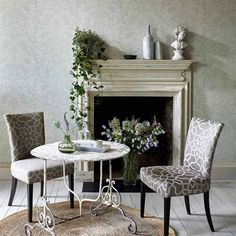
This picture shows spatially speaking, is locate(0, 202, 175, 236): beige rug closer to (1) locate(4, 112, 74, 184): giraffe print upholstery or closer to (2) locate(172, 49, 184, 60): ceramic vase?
(1) locate(4, 112, 74, 184): giraffe print upholstery

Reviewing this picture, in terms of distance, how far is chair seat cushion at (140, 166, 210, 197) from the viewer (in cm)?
305

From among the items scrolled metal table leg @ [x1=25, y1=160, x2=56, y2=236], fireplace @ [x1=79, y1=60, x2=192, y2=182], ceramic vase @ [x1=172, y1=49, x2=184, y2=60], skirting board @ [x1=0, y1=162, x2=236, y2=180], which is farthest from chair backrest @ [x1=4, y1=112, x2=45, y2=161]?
skirting board @ [x1=0, y1=162, x2=236, y2=180]

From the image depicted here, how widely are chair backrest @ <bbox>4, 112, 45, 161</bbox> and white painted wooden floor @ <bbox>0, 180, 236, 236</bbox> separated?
1.71 ft

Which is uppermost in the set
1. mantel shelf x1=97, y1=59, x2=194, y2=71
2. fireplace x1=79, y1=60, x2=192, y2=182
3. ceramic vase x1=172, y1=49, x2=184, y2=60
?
ceramic vase x1=172, y1=49, x2=184, y2=60

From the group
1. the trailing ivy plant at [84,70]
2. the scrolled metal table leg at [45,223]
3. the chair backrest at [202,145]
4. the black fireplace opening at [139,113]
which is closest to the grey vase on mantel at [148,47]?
the trailing ivy plant at [84,70]

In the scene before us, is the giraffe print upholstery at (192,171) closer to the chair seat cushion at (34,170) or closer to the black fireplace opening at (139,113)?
the chair seat cushion at (34,170)

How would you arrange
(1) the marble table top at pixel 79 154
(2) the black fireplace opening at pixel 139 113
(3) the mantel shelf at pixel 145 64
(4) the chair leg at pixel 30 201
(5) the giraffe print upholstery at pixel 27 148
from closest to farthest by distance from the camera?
1. (1) the marble table top at pixel 79 154
2. (4) the chair leg at pixel 30 201
3. (5) the giraffe print upholstery at pixel 27 148
4. (3) the mantel shelf at pixel 145 64
5. (2) the black fireplace opening at pixel 139 113

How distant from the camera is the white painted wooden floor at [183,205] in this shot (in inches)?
131

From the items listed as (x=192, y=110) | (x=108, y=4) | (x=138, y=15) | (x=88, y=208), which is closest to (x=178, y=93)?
(x=192, y=110)

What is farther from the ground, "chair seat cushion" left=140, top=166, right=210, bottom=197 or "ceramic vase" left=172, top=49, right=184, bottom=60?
"ceramic vase" left=172, top=49, right=184, bottom=60

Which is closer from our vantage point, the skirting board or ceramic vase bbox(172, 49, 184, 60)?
ceramic vase bbox(172, 49, 184, 60)

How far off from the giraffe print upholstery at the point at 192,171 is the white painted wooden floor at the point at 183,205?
0.39 meters

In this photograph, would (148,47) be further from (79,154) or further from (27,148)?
(79,154)

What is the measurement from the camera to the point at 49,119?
15.2 feet
